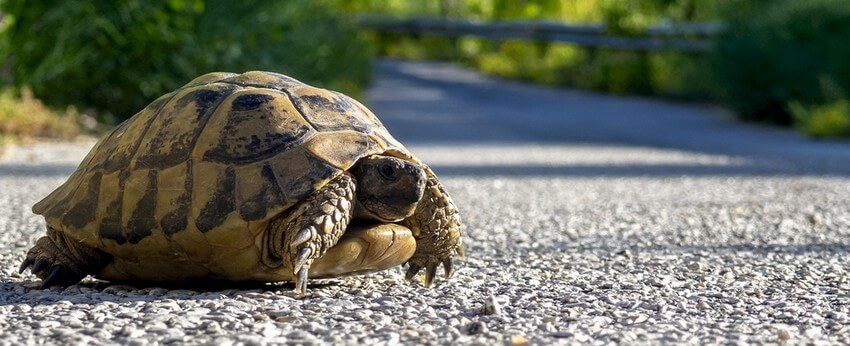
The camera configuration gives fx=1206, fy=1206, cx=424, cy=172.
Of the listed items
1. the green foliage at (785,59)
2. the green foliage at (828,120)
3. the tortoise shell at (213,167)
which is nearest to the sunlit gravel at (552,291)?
the tortoise shell at (213,167)

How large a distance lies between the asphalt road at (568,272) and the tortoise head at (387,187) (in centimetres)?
32

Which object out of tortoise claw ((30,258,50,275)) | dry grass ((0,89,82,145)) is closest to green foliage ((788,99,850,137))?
dry grass ((0,89,82,145))

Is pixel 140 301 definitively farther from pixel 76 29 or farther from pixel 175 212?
pixel 76 29

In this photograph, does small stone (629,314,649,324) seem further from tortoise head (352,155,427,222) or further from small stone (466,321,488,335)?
tortoise head (352,155,427,222)

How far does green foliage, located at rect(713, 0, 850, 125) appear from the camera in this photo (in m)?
15.9

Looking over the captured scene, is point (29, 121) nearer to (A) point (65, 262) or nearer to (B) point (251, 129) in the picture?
(A) point (65, 262)

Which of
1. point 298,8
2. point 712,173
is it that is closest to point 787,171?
point 712,173

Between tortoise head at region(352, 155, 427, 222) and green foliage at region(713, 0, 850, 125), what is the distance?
37.6ft

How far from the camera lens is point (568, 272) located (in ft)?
17.1

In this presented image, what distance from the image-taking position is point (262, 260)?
432 centimetres

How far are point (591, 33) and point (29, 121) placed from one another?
676 inches

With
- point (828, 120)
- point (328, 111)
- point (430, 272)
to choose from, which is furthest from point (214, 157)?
point (828, 120)

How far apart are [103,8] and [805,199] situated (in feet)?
26.8

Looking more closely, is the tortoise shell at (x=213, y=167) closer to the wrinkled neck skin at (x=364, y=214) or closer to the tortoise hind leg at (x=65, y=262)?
the tortoise hind leg at (x=65, y=262)
